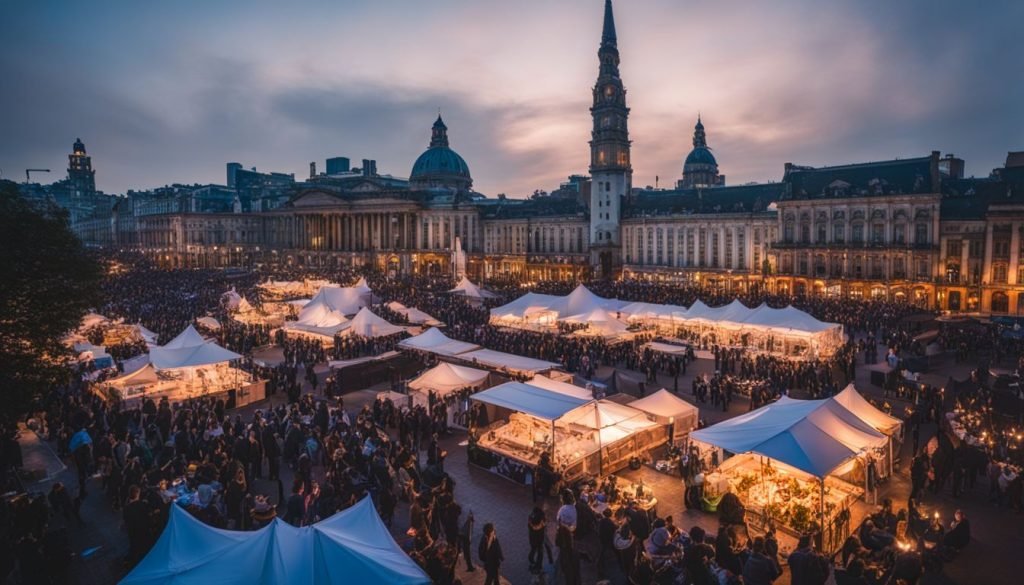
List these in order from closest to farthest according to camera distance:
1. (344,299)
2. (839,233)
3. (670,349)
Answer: (670,349)
(344,299)
(839,233)

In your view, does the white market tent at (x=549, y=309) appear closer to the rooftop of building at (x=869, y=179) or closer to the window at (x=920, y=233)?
the window at (x=920, y=233)

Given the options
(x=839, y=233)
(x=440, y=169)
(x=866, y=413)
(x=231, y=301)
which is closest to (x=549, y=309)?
(x=866, y=413)

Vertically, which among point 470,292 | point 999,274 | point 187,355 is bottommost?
point 187,355

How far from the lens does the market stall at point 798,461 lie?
11164mm

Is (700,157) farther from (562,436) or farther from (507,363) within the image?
(562,436)

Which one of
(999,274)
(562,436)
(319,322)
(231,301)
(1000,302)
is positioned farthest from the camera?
(1000,302)

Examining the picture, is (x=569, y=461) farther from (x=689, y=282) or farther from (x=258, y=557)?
(x=689, y=282)

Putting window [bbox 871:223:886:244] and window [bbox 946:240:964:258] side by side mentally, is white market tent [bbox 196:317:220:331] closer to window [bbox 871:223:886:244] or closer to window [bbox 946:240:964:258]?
window [bbox 871:223:886:244]

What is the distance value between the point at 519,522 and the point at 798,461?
5.63m

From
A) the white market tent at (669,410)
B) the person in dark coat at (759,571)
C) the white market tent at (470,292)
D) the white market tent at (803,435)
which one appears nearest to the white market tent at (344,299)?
the white market tent at (470,292)

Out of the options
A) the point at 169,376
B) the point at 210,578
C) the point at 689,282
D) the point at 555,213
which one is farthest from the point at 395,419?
the point at 555,213

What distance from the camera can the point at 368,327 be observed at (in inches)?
1185

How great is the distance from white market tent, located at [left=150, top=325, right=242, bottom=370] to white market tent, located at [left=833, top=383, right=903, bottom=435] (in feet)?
65.3

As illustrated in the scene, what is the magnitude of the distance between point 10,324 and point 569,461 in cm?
1232
